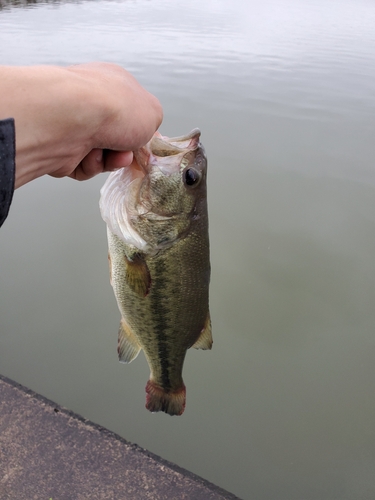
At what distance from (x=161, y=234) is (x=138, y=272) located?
195mm

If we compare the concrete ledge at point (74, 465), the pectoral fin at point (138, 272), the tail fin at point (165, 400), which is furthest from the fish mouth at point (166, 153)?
the concrete ledge at point (74, 465)

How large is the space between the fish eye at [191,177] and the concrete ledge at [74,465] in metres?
1.42

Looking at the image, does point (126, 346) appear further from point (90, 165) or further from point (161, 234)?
point (90, 165)

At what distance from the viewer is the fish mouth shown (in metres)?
1.64

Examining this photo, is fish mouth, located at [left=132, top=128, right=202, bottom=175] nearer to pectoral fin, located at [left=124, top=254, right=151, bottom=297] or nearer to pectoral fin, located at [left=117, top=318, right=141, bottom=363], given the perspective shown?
pectoral fin, located at [left=124, top=254, right=151, bottom=297]

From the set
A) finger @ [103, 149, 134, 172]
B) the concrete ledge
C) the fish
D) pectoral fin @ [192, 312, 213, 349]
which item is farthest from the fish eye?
the concrete ledge

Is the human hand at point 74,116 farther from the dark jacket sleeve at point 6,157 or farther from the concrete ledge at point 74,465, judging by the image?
the concrete ledge at point 74,465

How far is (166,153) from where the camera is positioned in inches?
66.3

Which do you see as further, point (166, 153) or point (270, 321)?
point (270, 321)

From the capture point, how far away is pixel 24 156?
1.10 m

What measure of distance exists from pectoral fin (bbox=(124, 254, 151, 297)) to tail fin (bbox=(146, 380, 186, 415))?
0.61 meters

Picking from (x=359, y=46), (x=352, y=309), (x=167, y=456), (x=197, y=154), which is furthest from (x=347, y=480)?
(x=359, y=46)

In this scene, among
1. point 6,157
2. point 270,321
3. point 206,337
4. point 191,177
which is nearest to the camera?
point 6,157

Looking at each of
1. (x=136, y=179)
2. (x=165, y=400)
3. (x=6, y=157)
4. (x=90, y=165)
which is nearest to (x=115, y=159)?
(x=90, y=165)
